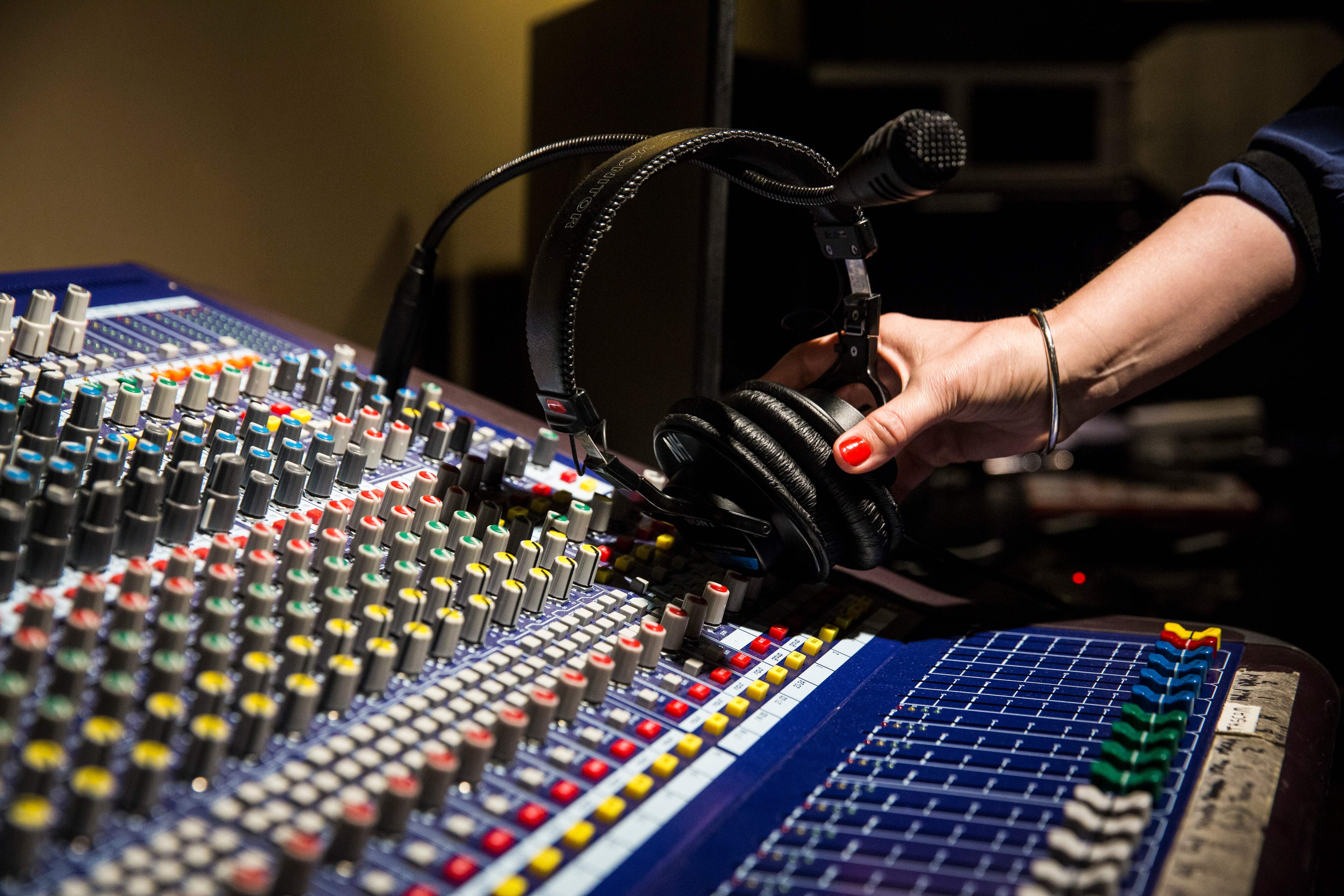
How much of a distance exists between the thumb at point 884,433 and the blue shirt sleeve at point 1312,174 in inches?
18.4

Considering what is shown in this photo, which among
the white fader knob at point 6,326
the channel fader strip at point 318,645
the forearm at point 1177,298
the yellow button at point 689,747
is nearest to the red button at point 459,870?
the channel fader strip at point 318,645

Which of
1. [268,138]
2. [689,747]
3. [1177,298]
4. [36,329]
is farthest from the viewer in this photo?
[268,138]

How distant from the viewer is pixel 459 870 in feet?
2.05

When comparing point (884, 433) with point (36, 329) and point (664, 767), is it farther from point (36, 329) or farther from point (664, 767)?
point (36, 329)

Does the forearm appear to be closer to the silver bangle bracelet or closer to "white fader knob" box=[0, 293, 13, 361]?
the silver bangle bracelet

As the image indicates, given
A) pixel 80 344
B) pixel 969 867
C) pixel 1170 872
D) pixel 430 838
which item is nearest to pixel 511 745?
pixel 430 838

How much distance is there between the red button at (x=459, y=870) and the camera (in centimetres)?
62

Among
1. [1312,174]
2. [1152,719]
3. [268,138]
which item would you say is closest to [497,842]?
[1152,719]

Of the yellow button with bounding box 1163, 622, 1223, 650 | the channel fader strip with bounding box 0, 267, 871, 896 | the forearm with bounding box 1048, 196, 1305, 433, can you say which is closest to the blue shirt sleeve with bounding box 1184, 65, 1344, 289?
the forearm with bounding box 1048, 196, 1305, 433

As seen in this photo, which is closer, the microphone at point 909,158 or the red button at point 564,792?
the red button at point 564,792

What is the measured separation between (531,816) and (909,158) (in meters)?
0.62

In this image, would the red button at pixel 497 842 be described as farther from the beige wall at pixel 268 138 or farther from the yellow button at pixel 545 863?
the beige wall at pixel 268 138

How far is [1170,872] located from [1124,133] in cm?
246

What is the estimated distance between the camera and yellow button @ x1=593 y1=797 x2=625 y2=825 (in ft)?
2.37
